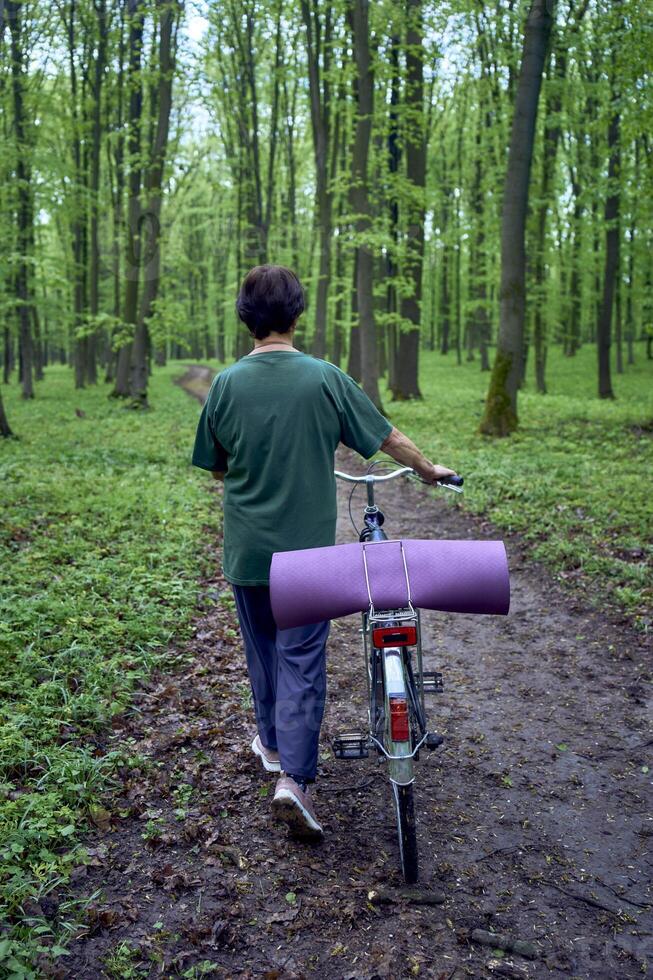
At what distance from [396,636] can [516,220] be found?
41.0 feet

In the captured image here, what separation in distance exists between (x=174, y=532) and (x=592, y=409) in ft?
46.2

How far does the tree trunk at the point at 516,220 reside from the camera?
13.4 meters

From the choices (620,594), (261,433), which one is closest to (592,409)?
(620,594)

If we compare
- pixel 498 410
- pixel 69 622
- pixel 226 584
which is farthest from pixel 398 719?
pixel 498 410

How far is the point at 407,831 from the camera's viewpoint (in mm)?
2996

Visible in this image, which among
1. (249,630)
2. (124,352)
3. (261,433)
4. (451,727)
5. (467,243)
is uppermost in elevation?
(467,243)

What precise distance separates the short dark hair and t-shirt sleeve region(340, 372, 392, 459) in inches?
14.7

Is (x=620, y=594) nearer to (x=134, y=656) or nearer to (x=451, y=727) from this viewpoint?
(x=451, y=727)

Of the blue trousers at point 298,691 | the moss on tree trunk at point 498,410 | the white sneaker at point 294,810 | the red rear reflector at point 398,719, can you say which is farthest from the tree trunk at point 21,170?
the red rear reflector at point 398,719

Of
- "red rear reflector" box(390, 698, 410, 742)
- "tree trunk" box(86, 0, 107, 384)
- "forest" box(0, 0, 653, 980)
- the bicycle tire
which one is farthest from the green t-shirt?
"tree trunk" box(86, 0, 107, 384)

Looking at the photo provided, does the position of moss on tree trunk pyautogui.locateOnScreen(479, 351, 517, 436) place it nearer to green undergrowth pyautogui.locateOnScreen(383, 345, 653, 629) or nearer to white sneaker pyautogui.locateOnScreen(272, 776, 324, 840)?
green undergrowth pyautogui.locateOnScreen(383, 345, 653, 629)

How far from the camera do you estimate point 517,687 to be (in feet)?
17.0

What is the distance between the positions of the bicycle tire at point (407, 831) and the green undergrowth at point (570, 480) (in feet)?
11.8

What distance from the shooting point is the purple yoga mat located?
9.83 ft
